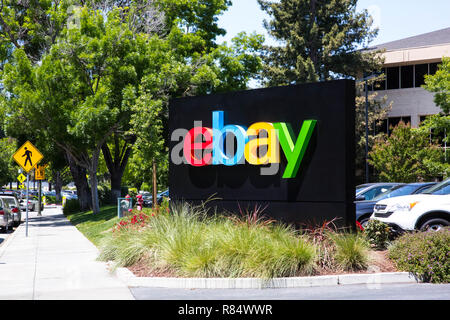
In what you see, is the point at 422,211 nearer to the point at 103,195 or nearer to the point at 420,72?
the point at 103,195

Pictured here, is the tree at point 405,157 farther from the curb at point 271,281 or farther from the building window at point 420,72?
the curb at point 271,281

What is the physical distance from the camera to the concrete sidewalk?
937cm

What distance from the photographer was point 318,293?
906cm

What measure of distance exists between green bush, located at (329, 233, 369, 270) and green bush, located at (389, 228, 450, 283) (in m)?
0.66

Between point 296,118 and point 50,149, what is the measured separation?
2730 cm

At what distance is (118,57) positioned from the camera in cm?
2964

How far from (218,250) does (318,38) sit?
1651 inches

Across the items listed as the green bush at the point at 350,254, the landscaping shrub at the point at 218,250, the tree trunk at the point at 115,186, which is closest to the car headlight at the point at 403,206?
the landscaping shrub at the point at 218,250

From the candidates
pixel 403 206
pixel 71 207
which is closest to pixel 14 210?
pixel 71 207

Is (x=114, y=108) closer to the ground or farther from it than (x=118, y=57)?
closer to the ground
